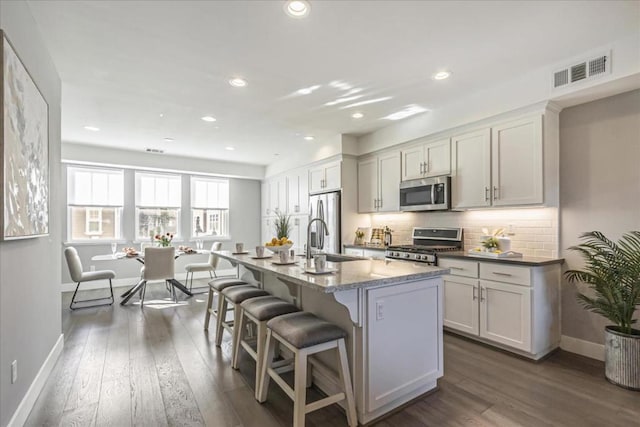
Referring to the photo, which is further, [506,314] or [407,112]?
[407,112]

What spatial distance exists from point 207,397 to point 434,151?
3.63m

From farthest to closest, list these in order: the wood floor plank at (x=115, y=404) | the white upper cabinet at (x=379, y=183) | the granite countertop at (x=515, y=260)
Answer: the white upper cabinet at (x=379, y=183)
the granite countertop at (x=515, y=260)
the wood floor plank at (x=115, y=404)

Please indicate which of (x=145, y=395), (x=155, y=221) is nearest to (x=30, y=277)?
(x=145, y=395)

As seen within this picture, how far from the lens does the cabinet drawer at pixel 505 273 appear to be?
2.86m

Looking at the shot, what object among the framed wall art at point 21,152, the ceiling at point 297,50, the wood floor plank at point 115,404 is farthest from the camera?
the ceiling at point 297,50

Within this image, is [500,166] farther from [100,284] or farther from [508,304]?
[100,284]

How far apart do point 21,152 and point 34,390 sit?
1653mm

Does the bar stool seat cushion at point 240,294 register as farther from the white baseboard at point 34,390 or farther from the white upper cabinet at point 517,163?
the white upper cabinet at point 517,163

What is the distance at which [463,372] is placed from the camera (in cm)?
263

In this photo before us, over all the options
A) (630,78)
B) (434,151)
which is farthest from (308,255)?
(630,78)

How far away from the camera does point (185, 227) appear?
23.2ft

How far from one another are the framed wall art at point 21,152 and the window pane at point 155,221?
14.4ft

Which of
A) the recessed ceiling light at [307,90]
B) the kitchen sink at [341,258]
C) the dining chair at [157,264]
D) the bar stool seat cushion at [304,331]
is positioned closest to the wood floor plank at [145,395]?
the bar stool seat cushion at [304,331]

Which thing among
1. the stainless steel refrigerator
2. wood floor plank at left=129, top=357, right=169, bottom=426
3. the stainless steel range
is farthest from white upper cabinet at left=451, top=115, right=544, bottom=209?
wood floor plank at left=129, top=357, right=169, bottom=426
